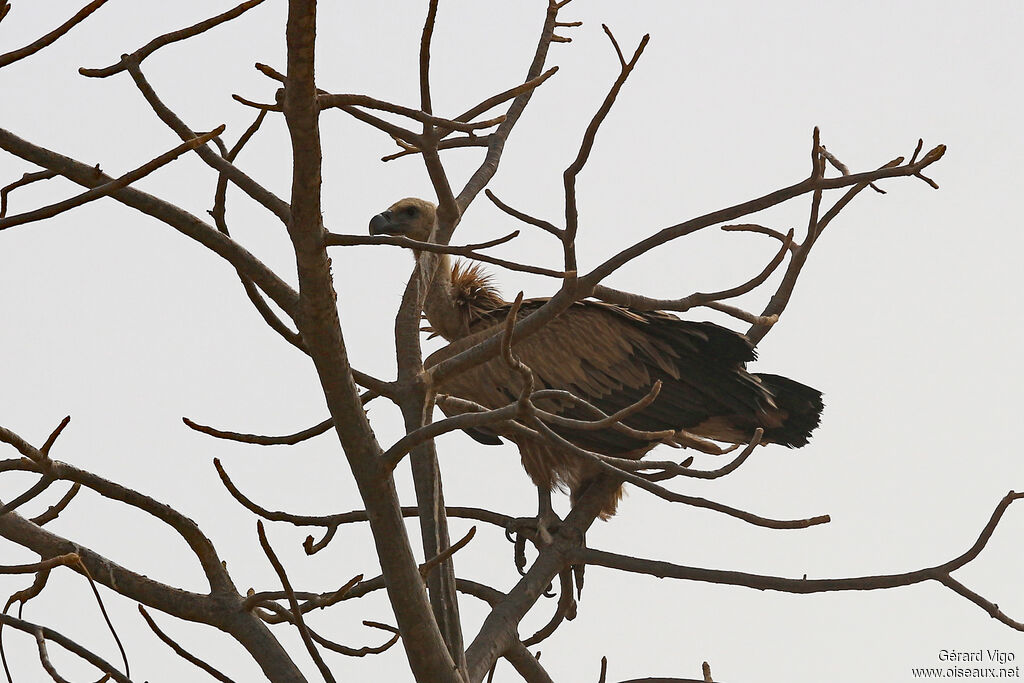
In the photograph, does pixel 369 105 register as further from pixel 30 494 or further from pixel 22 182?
pixel 30 494

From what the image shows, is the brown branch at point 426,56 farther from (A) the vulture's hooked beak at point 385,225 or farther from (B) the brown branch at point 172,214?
(A) the vulture's hooked beak at point 385,225

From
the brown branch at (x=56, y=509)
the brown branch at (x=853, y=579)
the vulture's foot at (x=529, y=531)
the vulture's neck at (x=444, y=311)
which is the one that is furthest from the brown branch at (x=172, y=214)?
the vulture's neck at (x=444, y=311)

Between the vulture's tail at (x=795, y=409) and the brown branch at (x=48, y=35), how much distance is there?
14.0ft

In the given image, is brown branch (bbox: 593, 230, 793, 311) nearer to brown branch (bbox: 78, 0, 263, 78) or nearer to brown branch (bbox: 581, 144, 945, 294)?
brown branch (bbox: 581, 144, 945, 294)

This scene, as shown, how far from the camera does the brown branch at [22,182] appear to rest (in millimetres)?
1820

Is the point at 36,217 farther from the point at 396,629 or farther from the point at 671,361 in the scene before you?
the point at 671,361

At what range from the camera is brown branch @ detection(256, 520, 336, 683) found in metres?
2.07

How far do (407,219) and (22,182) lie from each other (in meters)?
4.23

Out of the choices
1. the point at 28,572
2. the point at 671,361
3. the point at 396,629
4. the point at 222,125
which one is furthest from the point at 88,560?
the point at 671,361

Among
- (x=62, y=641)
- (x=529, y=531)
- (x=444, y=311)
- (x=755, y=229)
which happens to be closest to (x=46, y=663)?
(x=62, y=641)

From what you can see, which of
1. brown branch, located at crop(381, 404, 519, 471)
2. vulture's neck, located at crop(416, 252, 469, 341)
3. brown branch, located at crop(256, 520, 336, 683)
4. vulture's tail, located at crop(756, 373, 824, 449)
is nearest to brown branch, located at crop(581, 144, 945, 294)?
brown branch, located at crop(381, 404, 519, 471)

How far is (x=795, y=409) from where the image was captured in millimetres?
5410

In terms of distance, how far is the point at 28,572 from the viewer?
7.41 feet

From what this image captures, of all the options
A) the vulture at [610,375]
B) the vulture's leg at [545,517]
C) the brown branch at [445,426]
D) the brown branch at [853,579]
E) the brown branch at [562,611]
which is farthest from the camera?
the vulture at [610,375]
